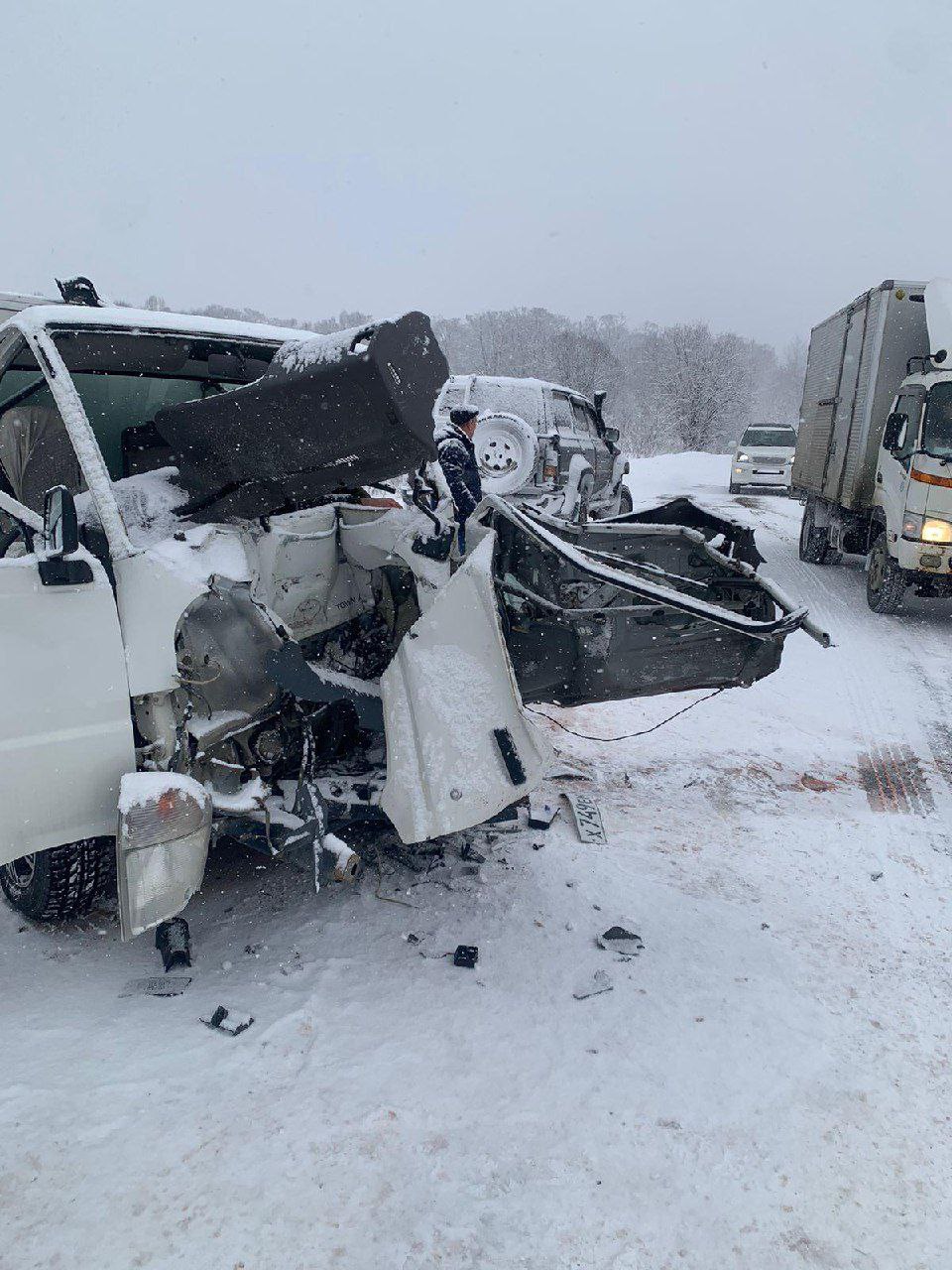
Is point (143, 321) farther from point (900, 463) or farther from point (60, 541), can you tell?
point (900, 463)

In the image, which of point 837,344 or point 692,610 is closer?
point 692,610

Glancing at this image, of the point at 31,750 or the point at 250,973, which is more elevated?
the point at 31,750

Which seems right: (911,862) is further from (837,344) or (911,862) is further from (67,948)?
(837,344)

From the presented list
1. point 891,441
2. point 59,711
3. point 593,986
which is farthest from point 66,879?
point 891,441

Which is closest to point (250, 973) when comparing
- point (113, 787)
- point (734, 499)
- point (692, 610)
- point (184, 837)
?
point (184, 837)

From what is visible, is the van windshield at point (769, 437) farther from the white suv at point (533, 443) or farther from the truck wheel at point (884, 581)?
the truck wheel at point (884, 581)

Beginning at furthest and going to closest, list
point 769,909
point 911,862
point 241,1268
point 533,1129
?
point 911,862
point 769,909
point 533,1129
point 241,1268

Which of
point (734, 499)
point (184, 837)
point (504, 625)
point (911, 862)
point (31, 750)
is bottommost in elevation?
point (734, 499)

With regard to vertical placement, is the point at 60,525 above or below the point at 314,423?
below

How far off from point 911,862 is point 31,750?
12.8 feet

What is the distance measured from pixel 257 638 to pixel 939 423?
7.42 meters

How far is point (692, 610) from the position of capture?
3.12 metres

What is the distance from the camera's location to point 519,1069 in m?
2.59

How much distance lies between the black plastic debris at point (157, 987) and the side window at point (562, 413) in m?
8.54
